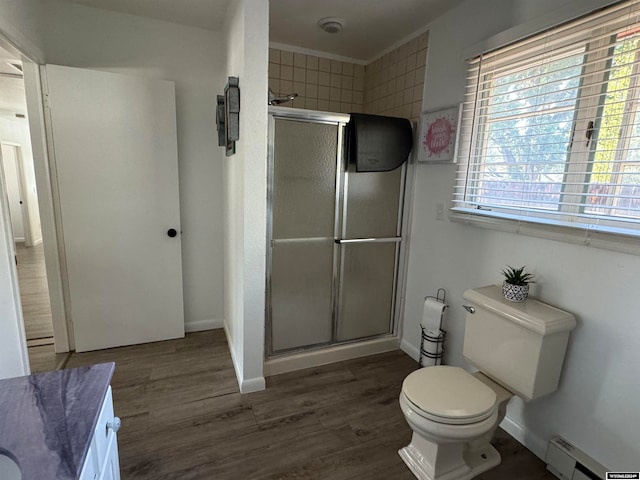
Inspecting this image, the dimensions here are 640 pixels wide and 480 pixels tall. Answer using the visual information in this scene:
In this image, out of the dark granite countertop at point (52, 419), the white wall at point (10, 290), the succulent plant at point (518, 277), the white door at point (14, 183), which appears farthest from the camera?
the white door at point (14, 183)

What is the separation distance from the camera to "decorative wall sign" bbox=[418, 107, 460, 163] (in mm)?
2021

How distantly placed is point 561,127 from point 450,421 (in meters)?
1.41

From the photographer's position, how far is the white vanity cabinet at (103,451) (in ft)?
2.61

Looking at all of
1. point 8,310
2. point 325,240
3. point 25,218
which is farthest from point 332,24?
point 25,218

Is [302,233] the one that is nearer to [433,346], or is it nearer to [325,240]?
[325,240]

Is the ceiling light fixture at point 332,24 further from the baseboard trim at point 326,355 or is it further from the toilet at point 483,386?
the baseboard trim at point 326,355

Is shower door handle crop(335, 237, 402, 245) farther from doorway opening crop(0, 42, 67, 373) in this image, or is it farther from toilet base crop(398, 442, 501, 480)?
doorway opening crop(0, 42, 67, 373)

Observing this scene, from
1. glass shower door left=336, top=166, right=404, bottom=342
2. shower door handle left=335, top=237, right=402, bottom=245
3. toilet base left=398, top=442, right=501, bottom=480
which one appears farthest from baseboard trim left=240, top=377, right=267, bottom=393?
shower door handle left=335, top=237, right=402, bottom=245

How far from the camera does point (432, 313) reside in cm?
216

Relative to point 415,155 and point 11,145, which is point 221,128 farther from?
point 11,145

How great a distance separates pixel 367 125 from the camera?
2105mm

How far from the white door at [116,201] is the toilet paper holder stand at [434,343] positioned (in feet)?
6.27

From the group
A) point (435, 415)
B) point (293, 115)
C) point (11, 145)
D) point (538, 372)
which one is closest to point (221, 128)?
point (293, 115)

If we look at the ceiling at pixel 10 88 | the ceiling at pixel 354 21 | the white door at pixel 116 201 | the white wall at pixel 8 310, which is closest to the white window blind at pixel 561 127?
the ceiling at pixel 354 21
